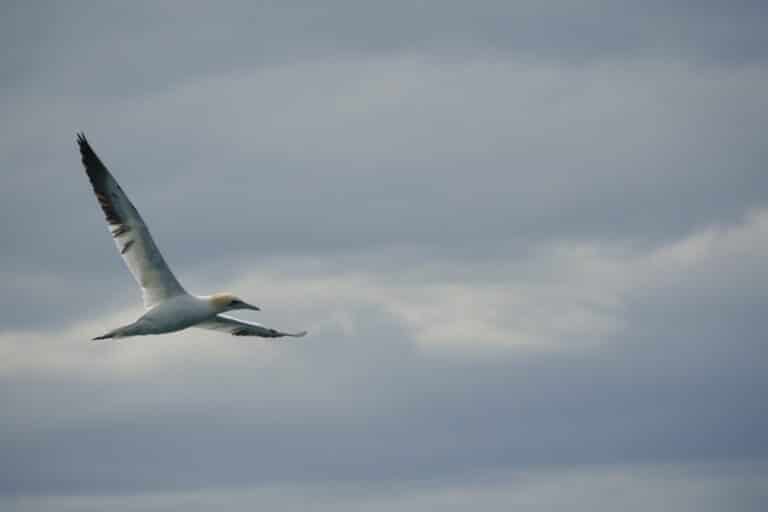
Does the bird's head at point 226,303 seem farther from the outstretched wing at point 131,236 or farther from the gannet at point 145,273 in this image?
the outstretched wing at point 131,236

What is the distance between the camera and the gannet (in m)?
98.6

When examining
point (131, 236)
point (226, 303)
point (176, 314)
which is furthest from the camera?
point (226, 303)

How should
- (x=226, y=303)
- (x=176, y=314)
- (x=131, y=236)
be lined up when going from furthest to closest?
1. (x=226, y=303)
2. (x=176, y=314)
3. (x=131, y=236)

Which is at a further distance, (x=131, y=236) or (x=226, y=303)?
(x=226, y=303)

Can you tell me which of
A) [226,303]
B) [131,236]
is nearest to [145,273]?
[131,236]

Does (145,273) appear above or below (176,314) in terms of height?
above

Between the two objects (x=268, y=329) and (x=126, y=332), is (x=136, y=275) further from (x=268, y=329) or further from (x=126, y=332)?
(x=268, y=329)

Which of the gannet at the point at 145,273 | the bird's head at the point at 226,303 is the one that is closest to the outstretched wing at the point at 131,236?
the gannet at the point at 145,273

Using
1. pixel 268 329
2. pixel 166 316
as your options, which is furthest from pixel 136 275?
pixel 268 329

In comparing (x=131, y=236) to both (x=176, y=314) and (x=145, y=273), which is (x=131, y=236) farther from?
(x=176, y=314)

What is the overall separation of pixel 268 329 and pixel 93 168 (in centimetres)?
1563

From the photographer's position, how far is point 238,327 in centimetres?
10725

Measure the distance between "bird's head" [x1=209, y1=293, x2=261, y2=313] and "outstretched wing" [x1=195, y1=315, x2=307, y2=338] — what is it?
2.39m

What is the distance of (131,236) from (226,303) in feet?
21.8
